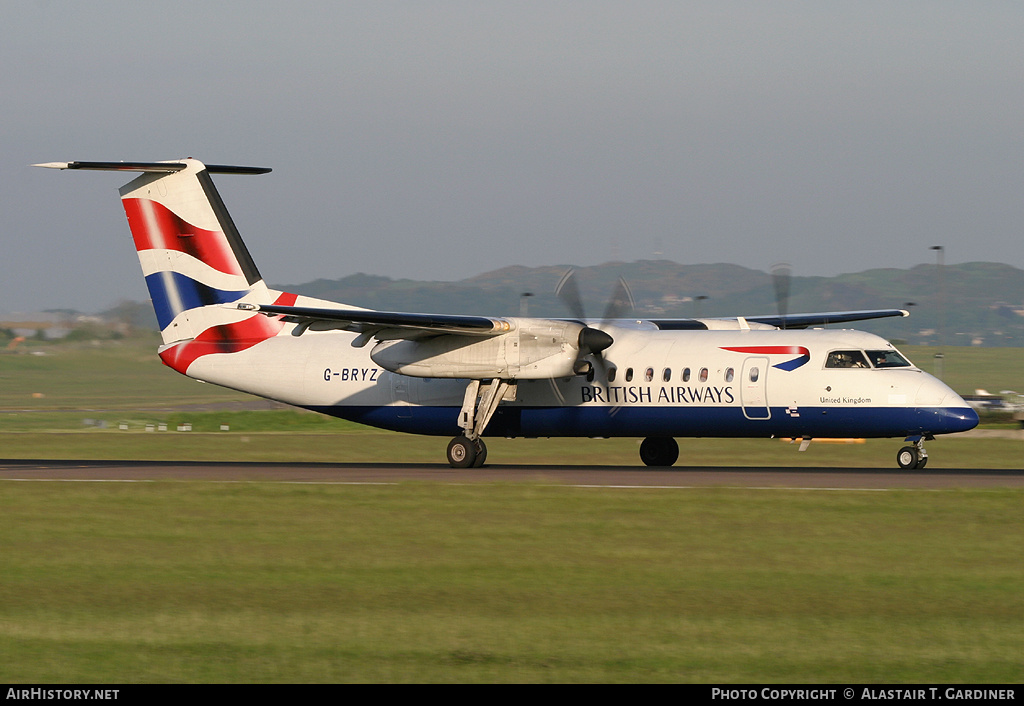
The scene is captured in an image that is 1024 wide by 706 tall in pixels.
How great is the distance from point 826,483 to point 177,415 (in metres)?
37.6

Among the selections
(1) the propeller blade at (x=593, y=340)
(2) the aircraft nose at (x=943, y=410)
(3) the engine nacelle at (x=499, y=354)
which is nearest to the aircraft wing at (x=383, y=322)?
(3) the engine nacelle at (x=499, y=354)

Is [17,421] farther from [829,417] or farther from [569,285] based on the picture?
[829,417]

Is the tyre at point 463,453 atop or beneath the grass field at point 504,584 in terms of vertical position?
atop

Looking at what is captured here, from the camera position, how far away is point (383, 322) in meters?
24.6

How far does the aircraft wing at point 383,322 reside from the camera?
24281 millimetres

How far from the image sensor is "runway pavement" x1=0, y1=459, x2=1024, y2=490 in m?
21.8

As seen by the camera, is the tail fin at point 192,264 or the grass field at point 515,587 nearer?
the grass field at point 515,587

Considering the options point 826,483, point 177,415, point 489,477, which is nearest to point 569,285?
point 489,477

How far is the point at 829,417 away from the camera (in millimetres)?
24750

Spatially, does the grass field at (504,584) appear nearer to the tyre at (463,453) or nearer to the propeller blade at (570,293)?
the tyre at (463,453)

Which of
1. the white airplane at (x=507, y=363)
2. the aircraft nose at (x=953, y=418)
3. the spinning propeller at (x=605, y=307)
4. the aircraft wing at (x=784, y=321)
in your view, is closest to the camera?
the aircraft nose at (x=953, y=418)

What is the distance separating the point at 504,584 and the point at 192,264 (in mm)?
18998

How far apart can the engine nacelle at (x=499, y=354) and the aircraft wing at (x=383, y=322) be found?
13.9 inches

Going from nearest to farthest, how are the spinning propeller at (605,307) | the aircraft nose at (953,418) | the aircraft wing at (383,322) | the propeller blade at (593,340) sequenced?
the aircraft nose at (953,418), the aircraft wing at (383,322), the propeller blade at (593,340), the spinning propeller at (605,307)
